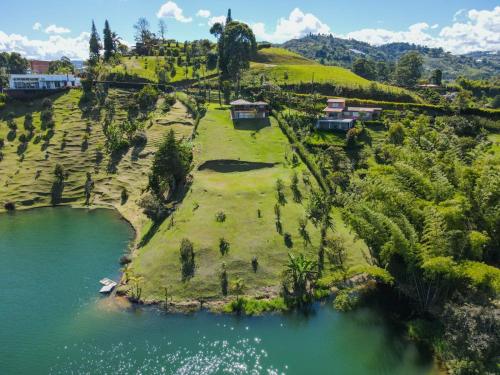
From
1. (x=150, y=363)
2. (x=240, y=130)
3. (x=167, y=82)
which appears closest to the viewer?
(x=150, y=363)

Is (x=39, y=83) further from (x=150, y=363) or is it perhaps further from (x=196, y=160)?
(x=150, y=363)

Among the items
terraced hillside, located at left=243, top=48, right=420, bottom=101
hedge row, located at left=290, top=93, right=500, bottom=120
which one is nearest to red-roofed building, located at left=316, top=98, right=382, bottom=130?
hedge row, located at left=290, top=93, right=500, bottom=120

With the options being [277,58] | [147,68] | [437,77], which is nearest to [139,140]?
[147,68]

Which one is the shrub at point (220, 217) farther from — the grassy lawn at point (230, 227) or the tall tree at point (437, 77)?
the tall tree at point (437, 77)

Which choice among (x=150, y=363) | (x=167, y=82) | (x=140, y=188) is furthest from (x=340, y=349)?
(x=167, y=82)

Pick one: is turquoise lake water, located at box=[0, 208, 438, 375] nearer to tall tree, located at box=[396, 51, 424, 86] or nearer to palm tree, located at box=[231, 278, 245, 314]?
palm tree, located at box=[231, 278, 245, 314]

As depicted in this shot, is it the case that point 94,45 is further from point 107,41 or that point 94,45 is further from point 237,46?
point 237,46
